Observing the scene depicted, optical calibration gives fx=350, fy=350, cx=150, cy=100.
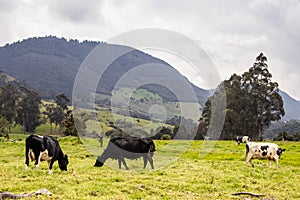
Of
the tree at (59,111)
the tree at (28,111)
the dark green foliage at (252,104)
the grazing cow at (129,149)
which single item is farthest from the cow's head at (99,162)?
the tree at (59,111)

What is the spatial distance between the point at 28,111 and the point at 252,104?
61.5 metres

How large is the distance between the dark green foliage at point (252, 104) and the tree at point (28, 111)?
5174cm

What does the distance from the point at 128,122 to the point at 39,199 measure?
31216 millimetres

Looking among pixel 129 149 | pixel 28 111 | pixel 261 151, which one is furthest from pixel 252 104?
pixel 28 111

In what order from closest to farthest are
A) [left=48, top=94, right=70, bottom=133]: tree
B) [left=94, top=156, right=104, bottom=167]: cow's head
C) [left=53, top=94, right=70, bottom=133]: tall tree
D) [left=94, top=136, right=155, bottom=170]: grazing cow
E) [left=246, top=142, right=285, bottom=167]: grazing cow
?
[left=94, top=156, right=104, bottom=167]: cow's head
[left=94, top=136, right=155, bottom=170]: grazing cow
[left=246, top=142, right=285, bottom=167]: grazing cow
[left=48, top=94, right=70, bottom=133]: tree
[left=53, top=94, right=70, bottom=133]: tall tree

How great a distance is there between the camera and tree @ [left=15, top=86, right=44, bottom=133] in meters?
97.1

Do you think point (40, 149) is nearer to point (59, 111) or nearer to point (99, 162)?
point (99, 162)

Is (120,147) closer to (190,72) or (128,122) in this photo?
(190,72)

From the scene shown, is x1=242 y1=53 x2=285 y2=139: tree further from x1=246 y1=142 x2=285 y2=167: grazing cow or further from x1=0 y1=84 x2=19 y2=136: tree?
x1=0 y1=84 x2=19 y2=136: tree

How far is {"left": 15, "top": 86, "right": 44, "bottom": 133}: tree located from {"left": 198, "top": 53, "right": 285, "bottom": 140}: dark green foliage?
51737mm

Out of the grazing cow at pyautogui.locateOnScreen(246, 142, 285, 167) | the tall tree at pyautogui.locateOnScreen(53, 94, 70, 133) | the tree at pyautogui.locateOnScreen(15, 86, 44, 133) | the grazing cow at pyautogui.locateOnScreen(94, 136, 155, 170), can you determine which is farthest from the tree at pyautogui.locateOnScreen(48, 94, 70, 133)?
the grazing cow at pyautogui.locateOnScreen(246, 142, 285, 167)

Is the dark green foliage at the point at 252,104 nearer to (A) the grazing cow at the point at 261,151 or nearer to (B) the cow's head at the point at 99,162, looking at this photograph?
(A) the grazing cow at the point at 261,151

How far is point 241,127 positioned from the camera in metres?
68.1

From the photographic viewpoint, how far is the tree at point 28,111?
97062 millimetres
